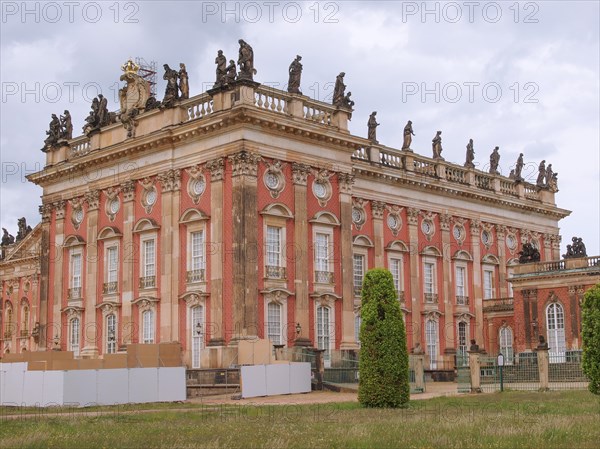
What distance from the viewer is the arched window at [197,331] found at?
4122cm

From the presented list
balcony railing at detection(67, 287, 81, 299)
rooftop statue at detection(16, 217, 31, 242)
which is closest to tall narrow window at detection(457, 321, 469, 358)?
balcony railing at detection(67, 287, 81, 299)

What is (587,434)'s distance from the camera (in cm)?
1934

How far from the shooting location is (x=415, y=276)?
52.6 m

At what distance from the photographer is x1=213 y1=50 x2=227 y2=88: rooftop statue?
41812mm

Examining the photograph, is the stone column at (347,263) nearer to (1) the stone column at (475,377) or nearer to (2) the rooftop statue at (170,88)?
(1) the stone column at (475,377)

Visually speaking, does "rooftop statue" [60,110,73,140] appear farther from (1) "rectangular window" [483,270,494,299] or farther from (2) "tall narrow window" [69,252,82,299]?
(1) "rectangular window" [483,270,494,299]

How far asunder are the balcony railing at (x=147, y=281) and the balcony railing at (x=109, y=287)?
2.16m

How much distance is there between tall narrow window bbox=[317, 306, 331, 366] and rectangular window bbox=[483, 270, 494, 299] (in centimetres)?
1757

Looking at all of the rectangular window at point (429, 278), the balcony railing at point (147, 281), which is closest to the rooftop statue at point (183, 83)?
the balcony railing at point (147, 281)

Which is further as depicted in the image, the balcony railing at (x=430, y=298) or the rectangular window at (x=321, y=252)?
the balcony railing at (x=430, y=298)

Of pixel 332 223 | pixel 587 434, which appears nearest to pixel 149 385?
pixel 332 223

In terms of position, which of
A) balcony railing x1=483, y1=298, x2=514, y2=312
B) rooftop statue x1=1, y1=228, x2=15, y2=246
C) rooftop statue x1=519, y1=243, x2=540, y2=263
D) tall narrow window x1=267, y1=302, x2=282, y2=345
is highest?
rooftop statue x1=1, y1=228, x2=15, y2=246

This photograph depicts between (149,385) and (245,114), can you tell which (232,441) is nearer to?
(149,385)

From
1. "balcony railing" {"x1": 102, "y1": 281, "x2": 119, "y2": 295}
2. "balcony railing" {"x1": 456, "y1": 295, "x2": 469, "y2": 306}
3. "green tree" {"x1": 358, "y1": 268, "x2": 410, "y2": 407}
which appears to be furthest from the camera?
"balcony railing" {"x1": 456, "y1": 295, "x2": 469, "y2": 306}
